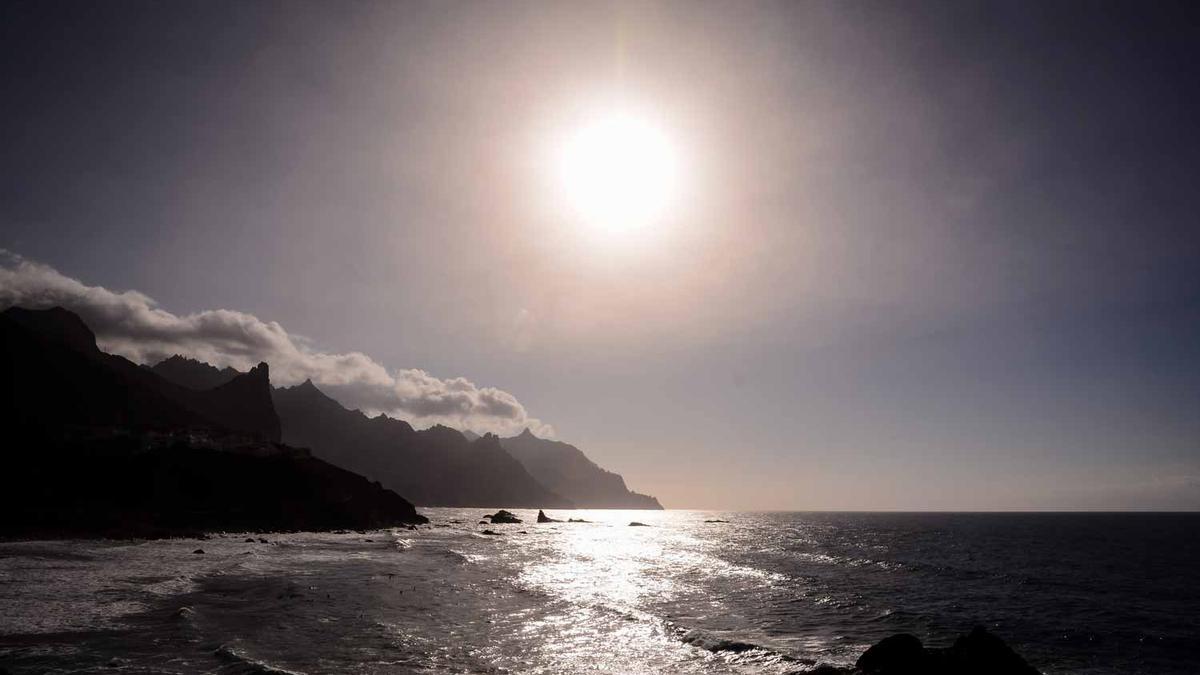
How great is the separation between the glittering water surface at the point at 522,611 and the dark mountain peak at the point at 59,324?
414 ft

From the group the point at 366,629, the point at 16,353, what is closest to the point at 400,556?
→ the point at 366,629

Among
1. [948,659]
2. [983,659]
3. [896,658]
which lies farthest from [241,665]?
[983,659]

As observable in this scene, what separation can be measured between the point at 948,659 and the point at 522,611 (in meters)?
21.3

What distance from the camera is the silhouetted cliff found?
67.8 meters

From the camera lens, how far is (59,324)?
14900cm

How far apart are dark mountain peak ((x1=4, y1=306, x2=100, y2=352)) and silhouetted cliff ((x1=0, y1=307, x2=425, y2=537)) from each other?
3841 cm

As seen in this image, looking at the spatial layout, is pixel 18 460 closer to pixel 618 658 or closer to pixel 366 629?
pixel 366 629

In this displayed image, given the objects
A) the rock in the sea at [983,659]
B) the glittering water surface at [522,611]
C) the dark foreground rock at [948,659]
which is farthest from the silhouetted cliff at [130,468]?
the rock in the sea at [983,659]

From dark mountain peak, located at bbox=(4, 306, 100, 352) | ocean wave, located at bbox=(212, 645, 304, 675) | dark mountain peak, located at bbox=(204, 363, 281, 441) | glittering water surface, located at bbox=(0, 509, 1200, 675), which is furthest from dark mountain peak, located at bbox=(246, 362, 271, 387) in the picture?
ocean wave, located at bbox=(212, 645, 304, 675)

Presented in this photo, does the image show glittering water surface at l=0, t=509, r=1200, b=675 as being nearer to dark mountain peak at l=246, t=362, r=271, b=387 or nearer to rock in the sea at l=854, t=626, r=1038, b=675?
rock in the sea at l=854, t=626, r=1038, b=675

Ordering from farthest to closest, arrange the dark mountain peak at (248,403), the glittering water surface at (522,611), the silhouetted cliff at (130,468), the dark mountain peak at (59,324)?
the dark mountain peak at (248,403), the dark mountain peak at (59,324), the silhouetted cliff at (130,468), the glittering water surface at (522,611)

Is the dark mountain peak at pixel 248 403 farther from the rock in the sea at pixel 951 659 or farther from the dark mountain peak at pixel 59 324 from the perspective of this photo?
the rock in the sea at pixel 951 659

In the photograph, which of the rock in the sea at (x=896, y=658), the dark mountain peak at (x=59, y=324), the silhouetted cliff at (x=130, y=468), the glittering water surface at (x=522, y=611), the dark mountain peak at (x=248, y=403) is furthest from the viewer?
the dark mountain peak at (x=248, y=403)

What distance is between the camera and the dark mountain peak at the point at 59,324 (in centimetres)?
14700
